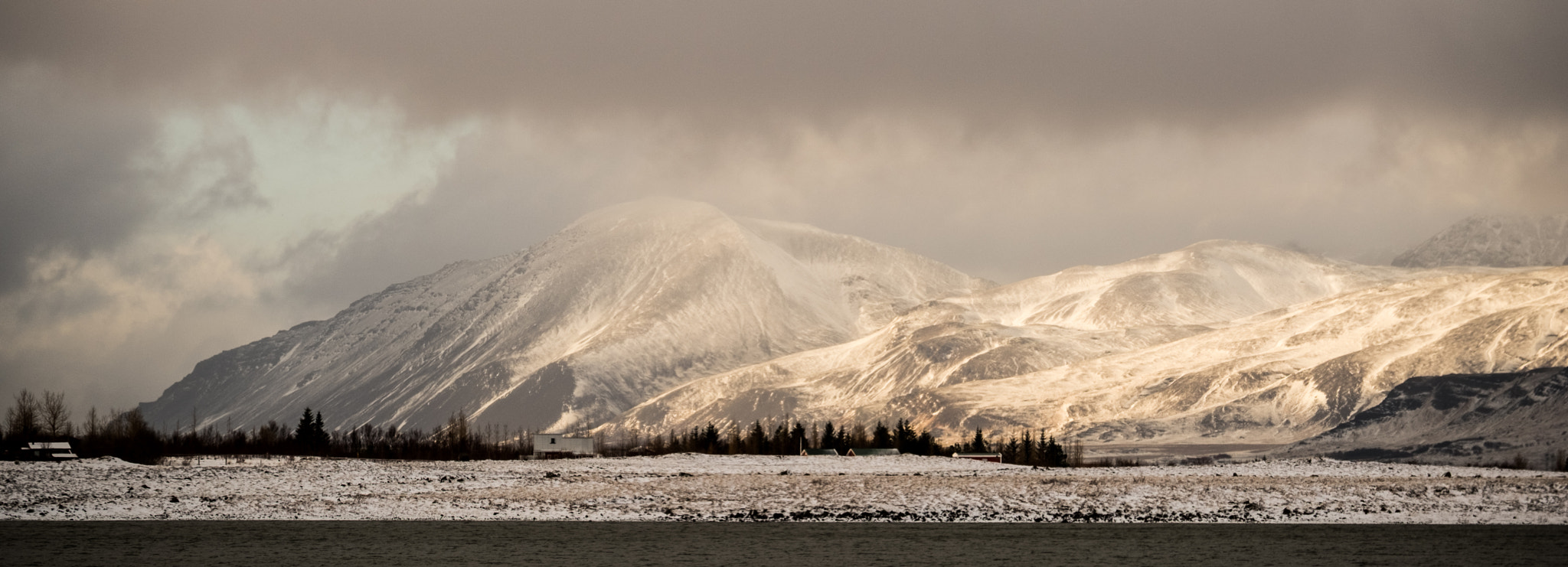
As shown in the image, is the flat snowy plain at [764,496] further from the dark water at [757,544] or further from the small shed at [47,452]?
the small shed at [47,452]

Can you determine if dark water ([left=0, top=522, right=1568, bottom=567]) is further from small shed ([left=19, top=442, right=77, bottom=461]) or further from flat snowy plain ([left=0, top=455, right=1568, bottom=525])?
small shed ([left=19, top=442, right=77, bottom=461])

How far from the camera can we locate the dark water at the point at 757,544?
73.6 meters

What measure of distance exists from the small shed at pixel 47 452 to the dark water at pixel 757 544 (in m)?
60.1

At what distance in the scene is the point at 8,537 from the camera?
269 feet

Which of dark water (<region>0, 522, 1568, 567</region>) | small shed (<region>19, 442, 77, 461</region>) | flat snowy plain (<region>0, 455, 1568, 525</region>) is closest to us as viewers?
dark water (<region>0, 522, 1568, 567</region>)

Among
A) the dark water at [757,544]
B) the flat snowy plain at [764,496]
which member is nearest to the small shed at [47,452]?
the flat snowy plain at [764,496]

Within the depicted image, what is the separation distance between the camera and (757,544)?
275 feet

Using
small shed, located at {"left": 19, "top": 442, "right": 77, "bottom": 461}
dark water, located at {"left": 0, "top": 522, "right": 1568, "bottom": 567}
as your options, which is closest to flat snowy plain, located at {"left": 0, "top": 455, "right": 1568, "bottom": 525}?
dark water, located at {"left": 0, "top": 522, "right": 1568, "bottom": 567}

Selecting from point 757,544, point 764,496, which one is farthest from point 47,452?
point 757,544

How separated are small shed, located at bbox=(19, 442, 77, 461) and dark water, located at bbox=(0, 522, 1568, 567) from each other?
6011 cm

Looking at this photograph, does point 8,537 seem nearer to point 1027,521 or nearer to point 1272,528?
point 1027,521

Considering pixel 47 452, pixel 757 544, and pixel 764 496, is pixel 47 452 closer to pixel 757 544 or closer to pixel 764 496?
pixel 764 496

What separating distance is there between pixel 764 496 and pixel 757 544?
2841 cm

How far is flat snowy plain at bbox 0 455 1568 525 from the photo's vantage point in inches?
3979
